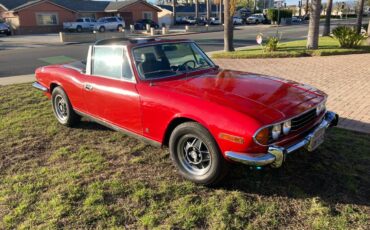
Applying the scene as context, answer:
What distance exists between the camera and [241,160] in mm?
3154

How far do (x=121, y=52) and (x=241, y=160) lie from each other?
225 cm

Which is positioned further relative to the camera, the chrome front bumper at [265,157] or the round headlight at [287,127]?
the round headlight at [287,127]

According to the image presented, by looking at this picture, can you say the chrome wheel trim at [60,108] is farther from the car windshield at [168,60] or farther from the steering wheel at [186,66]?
the steering wheel at [186,66]

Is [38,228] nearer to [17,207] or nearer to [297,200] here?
[17,207]

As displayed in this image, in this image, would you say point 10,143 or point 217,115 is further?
point 10,143

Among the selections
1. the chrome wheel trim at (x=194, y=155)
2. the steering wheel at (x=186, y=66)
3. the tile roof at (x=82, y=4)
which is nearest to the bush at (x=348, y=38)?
the steering wheel at (x=186, y=66)

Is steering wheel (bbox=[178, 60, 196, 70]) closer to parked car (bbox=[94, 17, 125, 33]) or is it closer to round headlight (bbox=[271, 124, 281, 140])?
round headlight (bbox=[271, 124, 281, 140])

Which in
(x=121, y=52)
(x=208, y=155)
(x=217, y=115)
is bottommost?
(x=208, y=155)

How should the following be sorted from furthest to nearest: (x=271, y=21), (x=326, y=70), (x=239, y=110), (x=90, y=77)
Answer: (x=271, y=21) < (x=326, y=70) < (x=90, y=77) < (x=239, y=110)

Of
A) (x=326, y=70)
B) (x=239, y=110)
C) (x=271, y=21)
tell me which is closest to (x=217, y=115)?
(x=239, y=110)

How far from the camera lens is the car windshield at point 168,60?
4262 millimetres

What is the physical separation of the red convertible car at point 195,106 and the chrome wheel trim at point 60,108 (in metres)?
0.58

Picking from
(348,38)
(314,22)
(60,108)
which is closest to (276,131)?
(60,108)

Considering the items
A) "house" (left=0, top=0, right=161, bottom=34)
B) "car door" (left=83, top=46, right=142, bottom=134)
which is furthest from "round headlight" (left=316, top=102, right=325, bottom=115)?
"house" (left=0, top=0, right=161, bottom=34)
